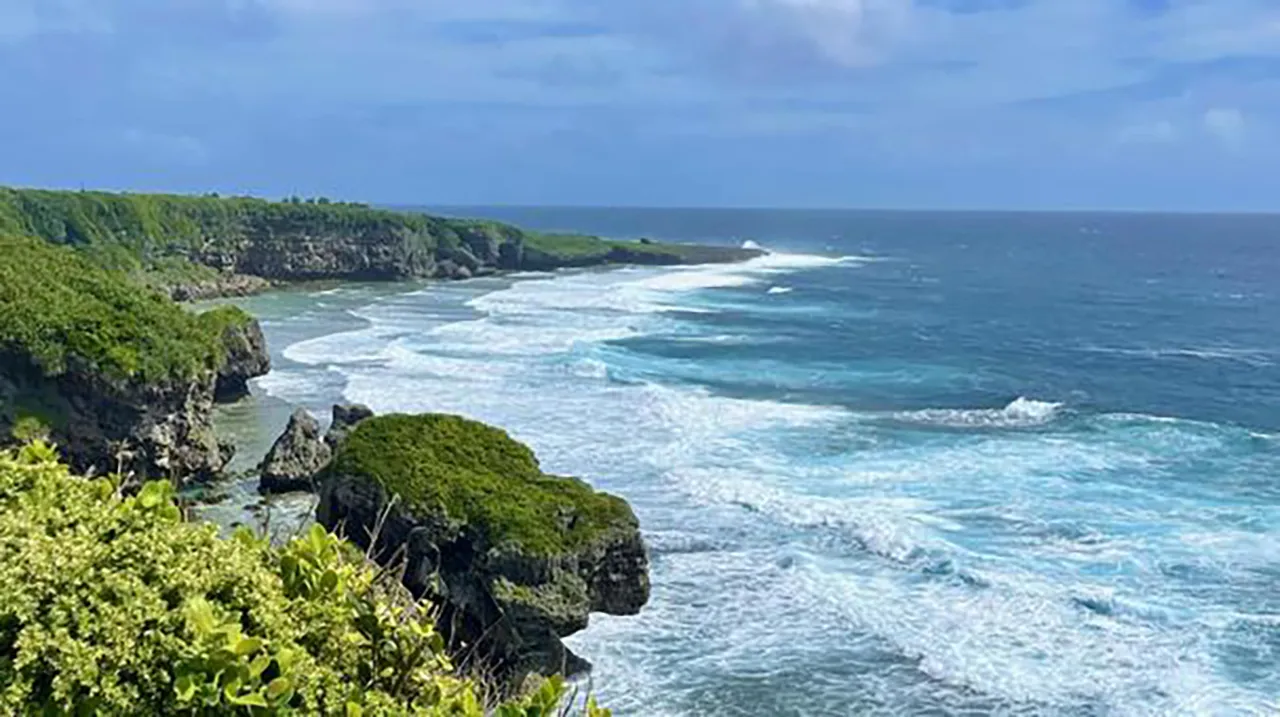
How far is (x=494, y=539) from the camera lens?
20.8 m

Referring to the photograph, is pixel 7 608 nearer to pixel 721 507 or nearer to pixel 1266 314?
pixel 721 507

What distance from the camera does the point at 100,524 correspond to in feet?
28.1

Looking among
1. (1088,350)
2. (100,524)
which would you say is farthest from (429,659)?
(1088,350)

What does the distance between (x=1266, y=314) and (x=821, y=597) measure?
68.1 metres

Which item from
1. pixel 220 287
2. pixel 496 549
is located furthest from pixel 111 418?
pixel 220 287

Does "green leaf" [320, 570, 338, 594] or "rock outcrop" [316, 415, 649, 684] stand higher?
"green leaf" [320, 570, 338, 594]

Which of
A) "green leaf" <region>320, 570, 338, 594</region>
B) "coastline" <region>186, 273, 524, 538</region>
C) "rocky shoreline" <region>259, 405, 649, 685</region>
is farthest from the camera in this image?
"coastline" <region>186, 273, 524, 538</region>

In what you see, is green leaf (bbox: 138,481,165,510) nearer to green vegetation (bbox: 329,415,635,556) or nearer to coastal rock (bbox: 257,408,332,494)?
green vegetation (bbox: 329,415,635,556)

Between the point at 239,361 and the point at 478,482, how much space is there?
2476cm

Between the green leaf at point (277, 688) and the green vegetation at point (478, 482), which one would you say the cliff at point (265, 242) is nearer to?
the green vegetation at point (478, 482)

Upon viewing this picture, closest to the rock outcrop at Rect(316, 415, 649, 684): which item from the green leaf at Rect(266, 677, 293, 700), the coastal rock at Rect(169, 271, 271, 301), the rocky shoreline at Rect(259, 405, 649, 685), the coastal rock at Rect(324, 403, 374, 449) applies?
the rocky shoreline at Rect(259, 405, 649, 685)

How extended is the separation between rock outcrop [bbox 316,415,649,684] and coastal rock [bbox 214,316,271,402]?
21.8 metres

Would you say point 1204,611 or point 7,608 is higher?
point 7,608

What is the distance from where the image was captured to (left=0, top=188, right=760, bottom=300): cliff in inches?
3369
